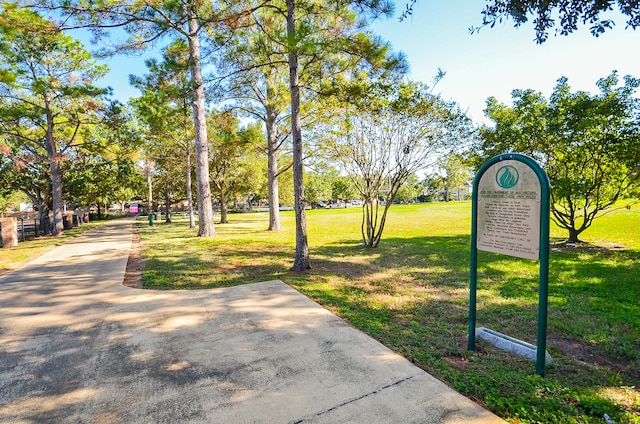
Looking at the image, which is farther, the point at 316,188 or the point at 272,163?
the point at 316,188

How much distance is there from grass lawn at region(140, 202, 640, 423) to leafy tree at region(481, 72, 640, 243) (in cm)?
182

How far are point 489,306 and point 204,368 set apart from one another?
4.02 m

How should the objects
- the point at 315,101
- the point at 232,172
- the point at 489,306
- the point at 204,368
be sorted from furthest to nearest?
the point at 232,172
the point at 315,101
the point at 489,306
the point at 204,368

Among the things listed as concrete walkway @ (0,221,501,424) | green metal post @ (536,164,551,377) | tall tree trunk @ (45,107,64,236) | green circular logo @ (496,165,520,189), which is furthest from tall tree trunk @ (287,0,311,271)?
tall tree trunk @ (45,107,64,236)

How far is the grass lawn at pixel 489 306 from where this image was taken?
2.63 m

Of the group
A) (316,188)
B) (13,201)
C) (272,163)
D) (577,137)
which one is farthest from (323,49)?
(13,201)

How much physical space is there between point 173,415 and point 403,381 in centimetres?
181

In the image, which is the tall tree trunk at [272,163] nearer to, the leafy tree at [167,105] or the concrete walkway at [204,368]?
the leafy tree at [167,105]

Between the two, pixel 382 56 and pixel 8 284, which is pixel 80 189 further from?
pixel 382 56

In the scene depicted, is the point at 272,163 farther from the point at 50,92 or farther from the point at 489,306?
the point at 489,306

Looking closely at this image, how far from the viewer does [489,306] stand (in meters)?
4.84

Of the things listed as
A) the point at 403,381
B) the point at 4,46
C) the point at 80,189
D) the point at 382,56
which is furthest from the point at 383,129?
the point at 80,189

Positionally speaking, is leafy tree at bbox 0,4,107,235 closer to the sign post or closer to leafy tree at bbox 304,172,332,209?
the sign post

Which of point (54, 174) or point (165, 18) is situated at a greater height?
point (165, 18)
